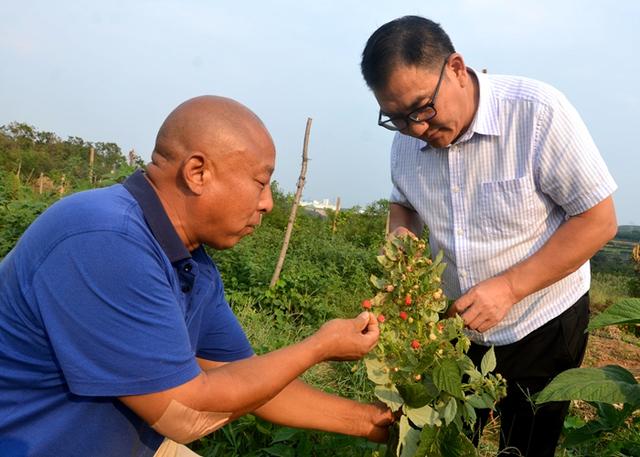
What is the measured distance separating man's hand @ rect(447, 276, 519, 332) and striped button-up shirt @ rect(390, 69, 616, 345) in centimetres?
24

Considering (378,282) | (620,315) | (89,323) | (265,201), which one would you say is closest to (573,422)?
(378,282)

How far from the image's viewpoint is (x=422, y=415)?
1.95 m

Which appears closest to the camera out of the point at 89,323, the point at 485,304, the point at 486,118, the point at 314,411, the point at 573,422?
Result: the point at 89,323

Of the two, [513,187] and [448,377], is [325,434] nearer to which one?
[448,377]

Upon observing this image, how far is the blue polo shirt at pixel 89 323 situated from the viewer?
4.69ft

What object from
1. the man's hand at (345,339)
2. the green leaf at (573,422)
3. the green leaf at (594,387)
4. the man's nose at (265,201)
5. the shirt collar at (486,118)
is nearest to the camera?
the green leaf at (594,387)

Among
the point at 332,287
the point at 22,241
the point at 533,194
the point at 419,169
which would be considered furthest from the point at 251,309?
the point at 22,241

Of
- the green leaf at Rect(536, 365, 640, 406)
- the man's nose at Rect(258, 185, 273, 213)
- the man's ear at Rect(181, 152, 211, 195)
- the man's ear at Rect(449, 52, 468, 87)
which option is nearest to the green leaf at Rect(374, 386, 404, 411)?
the green leaf at Rect(536, 365, 640, 406)

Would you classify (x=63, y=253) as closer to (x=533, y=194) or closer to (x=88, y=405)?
(x=88, y=405)

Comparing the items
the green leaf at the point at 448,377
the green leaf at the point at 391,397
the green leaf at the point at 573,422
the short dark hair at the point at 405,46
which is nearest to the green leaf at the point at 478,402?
the green leaf at the point at 448,377

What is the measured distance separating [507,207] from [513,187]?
8 centimetres

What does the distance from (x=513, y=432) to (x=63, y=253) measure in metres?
2.09

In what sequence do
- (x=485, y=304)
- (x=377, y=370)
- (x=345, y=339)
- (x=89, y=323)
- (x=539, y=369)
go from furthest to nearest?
(x=539, y=369) < (x=485, y=304) < (x=377, y=370) < (x=345, y=339) < (x=89, y=323)

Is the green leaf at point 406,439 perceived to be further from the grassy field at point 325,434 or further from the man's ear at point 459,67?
the man's ear at point 459,67
